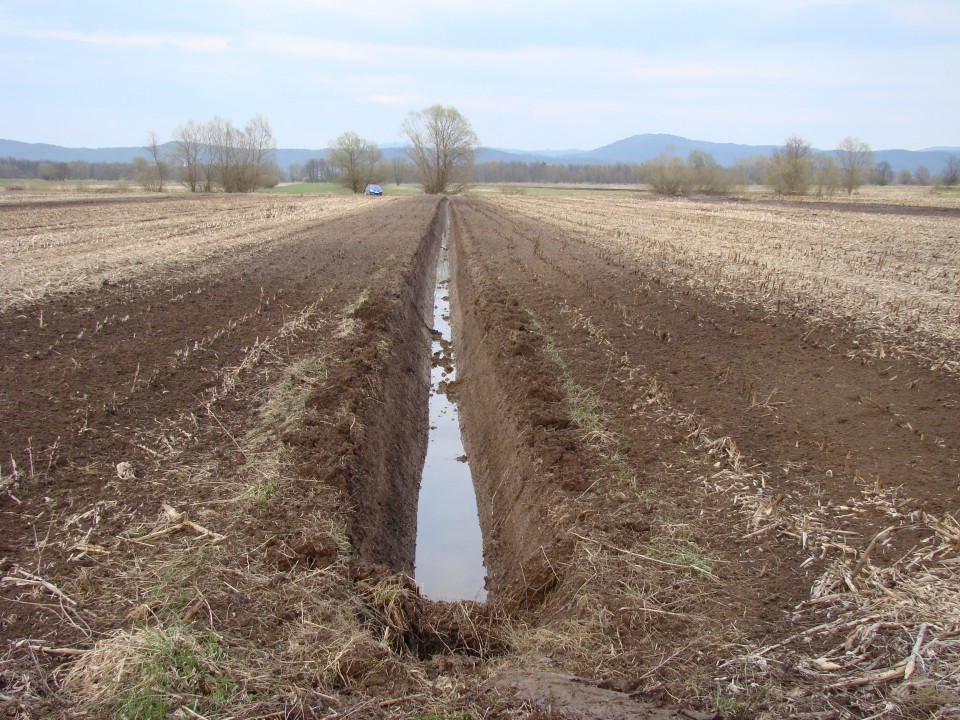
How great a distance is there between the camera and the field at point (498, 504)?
3.88m

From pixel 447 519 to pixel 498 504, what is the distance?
2.50ft

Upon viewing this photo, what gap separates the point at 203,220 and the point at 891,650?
30685mm

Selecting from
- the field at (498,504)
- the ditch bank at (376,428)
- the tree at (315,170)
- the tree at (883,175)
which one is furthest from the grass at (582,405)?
the tree at (315,170)

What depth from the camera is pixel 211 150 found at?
263ft

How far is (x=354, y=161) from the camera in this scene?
84875 mm

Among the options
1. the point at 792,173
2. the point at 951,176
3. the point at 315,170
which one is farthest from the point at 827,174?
Answer: the point at 315,170

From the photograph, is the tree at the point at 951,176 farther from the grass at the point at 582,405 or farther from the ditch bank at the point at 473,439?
the grass at the point at 582,405

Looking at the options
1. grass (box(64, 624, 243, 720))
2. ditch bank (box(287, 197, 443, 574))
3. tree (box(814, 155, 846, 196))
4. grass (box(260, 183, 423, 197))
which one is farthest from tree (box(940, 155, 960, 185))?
grass (box(64, 624, 243, 720))

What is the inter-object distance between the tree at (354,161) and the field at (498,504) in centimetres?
7521

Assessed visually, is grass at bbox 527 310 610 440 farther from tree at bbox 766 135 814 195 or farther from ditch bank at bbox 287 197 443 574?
tree at bbox 766 135 814 195

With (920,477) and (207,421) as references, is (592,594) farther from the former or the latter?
(207,421)

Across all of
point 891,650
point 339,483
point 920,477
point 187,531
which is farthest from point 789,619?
point 187,531

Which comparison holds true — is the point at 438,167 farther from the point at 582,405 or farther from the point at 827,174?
the point at 582,405

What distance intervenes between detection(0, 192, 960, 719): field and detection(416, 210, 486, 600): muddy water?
243 mm
